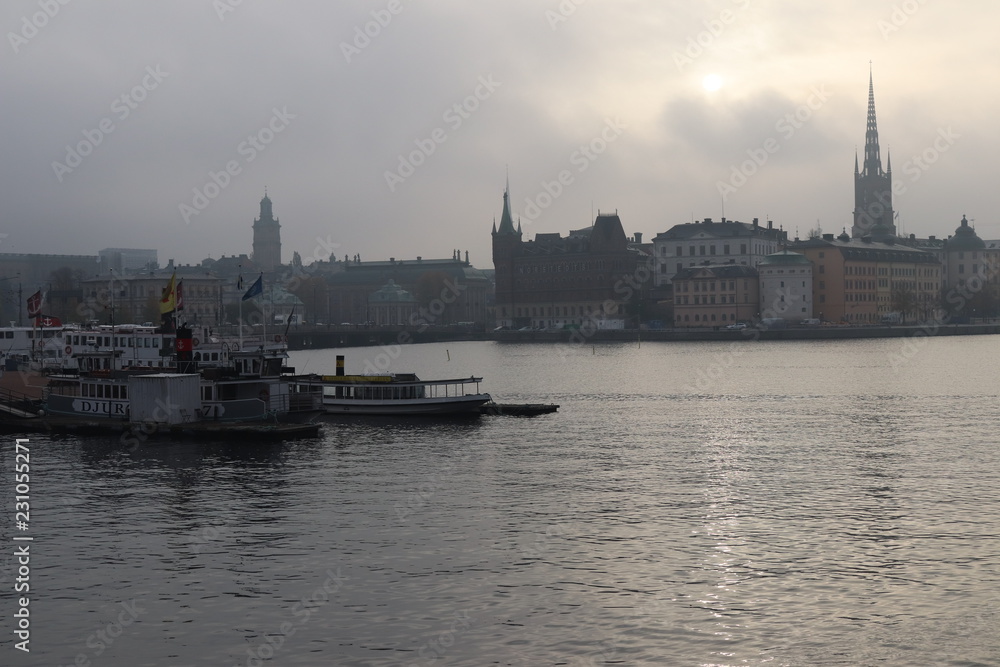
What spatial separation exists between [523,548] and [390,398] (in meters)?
37.7

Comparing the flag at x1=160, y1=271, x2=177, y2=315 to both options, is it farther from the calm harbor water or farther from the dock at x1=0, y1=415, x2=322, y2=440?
the calm harbor water

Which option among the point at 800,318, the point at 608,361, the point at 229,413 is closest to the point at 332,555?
the point at 229,413

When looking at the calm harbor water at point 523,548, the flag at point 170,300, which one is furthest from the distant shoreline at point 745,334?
the calm harbor water at point 523,548

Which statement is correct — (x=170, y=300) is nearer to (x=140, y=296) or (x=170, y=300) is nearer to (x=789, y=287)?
(x=140, y=296)

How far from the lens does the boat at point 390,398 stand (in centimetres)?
6638

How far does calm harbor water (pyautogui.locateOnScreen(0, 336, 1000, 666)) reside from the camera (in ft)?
75.5

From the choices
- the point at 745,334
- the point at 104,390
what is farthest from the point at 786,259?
the point at 104,390

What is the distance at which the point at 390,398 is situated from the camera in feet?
221

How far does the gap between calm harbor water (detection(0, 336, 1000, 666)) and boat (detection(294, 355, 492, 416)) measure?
7.57 meters

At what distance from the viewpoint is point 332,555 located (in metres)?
29.8

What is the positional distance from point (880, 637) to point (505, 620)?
7.37 m

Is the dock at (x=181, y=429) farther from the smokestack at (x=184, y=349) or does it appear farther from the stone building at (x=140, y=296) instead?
the stone building at (x=140, y=296)

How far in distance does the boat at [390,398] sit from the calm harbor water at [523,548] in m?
7.57

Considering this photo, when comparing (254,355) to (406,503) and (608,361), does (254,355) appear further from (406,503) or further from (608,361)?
(608,361)
